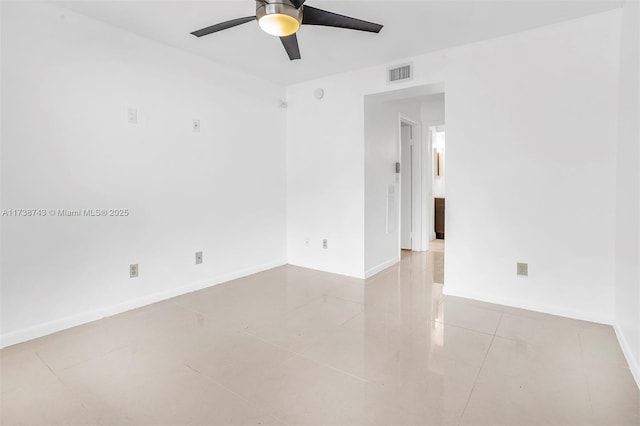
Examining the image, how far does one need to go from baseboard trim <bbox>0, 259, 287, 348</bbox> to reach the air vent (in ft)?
8.73

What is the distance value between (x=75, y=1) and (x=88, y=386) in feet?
8.33

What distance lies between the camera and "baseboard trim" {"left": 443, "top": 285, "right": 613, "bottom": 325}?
8.63 feet

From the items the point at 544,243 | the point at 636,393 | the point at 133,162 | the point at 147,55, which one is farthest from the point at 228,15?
the point at 636,393

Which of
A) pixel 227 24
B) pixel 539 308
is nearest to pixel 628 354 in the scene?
pixel 539 308

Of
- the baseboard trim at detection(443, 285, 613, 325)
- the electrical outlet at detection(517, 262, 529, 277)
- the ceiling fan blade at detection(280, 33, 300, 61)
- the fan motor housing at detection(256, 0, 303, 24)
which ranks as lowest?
the baseboard trim at detection(443, 285, 613, 325)

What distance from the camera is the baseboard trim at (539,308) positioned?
2.63 m

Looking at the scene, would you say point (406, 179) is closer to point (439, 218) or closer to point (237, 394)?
point (439, 218)

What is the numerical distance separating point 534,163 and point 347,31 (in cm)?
190

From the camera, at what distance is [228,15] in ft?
8.37

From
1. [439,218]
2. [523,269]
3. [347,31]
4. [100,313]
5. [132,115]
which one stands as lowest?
[100,313]

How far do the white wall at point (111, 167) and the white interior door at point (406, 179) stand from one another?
8.02 feet

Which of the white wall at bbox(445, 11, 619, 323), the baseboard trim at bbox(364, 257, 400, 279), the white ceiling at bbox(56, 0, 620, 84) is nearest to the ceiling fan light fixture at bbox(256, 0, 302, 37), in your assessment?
the white ceiling at bbox(56, 0, 620, 84)

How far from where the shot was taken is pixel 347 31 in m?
2.81

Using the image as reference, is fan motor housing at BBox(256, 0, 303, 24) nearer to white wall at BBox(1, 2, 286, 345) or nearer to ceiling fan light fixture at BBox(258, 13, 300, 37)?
ceiling fan light fixture at BBox(258, 13, 300, 37)
